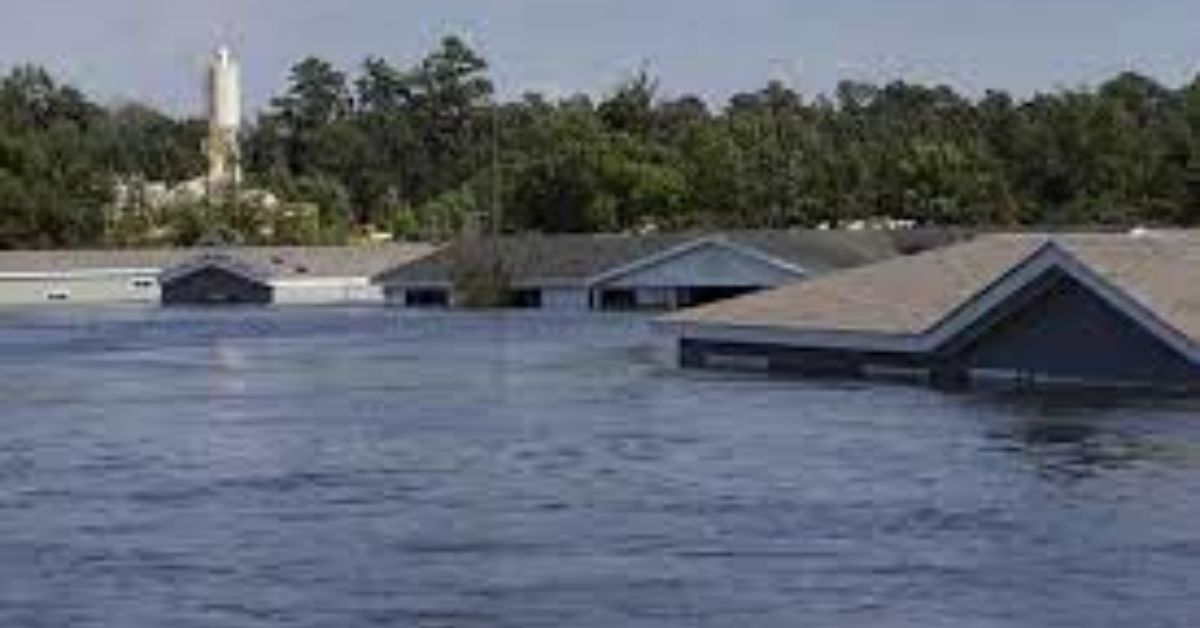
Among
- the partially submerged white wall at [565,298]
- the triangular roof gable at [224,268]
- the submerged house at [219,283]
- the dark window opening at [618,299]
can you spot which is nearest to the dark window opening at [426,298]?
the partially submerged white wall at [565,298]

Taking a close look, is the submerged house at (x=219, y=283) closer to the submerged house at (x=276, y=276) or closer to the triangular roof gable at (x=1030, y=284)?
the submerged house at (x=276, y=276)

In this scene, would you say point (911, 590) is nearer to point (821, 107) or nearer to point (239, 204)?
point (239, 204)

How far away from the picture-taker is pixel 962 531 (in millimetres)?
23047

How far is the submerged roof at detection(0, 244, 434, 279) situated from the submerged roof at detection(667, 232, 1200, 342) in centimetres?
5636

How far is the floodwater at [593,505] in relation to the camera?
752 inches

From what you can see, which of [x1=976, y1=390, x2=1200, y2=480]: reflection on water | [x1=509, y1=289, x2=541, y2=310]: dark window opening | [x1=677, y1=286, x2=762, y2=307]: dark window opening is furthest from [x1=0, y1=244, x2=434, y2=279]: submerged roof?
[x1=976, y1=390, x2=1200, y2=480]: reflection on water

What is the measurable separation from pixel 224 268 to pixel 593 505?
78563 millimetres

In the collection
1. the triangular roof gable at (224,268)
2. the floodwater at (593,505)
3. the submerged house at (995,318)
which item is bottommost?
the floodwater at (593,505)

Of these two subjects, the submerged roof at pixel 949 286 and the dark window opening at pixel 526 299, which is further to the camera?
the dark window opening at pixel 526 299

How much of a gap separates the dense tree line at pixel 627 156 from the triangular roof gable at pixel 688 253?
16.3m

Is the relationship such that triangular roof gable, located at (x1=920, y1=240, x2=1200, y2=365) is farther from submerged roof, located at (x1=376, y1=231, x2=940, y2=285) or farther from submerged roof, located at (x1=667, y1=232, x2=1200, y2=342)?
submerged roof, located at (x1=376, y1=231, x2=940, y2=285)

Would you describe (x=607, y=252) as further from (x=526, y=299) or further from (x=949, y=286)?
(x=949, y=286)

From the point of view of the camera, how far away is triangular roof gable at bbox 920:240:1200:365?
39156mm

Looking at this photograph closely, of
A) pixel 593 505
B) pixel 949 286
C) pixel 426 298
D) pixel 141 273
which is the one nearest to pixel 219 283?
pixel 141 273
